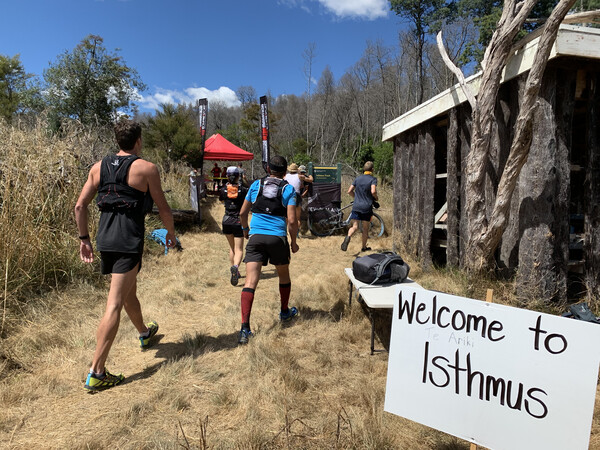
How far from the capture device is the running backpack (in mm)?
3707

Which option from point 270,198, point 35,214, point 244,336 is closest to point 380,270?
point 270,198

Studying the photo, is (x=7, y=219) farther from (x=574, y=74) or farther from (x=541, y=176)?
(x=574, y=74)

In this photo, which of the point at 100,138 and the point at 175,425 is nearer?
the point at 175,425

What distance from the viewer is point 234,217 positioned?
5395 millimetres

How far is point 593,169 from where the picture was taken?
13.1 ft

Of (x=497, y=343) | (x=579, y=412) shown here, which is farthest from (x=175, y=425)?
(x=579, y=412)

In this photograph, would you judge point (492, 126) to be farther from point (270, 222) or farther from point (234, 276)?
point (234, 276)

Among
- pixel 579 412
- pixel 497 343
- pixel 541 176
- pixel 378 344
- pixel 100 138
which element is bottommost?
pixel 378 344

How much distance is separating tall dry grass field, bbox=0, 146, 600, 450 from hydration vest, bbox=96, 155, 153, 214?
1326 millimetres

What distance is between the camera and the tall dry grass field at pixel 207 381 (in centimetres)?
204

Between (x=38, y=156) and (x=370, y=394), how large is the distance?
471cm

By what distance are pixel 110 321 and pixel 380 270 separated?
8.13 ft

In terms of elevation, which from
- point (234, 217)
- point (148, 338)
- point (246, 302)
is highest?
point (234, 217)

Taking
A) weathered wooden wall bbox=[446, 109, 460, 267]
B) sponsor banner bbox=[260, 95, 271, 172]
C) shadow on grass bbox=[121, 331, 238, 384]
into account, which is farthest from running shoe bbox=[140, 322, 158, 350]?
sponsor banner bbox=[260, 95, 271, 172]
